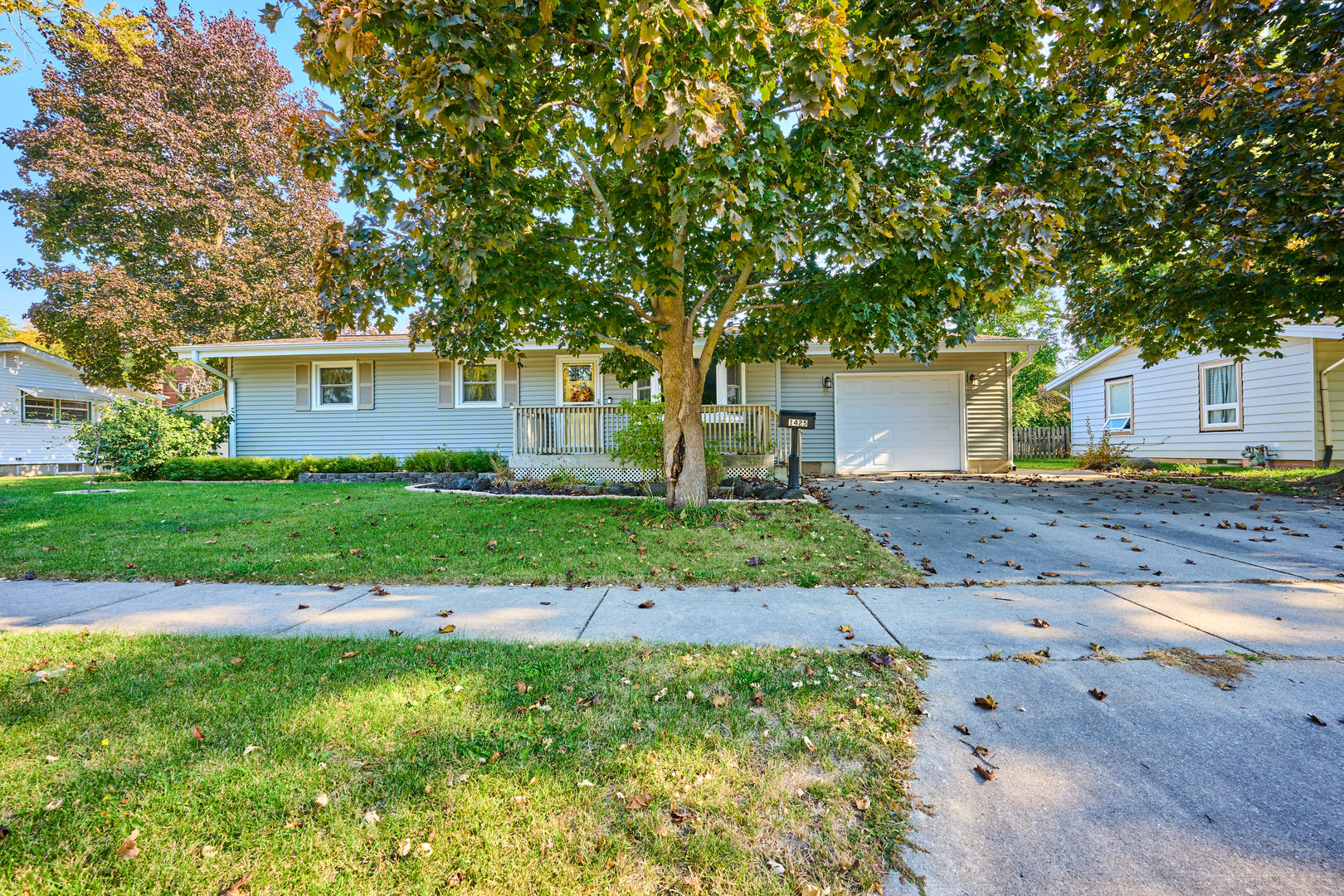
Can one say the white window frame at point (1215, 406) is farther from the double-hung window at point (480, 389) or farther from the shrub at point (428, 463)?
the shrub at point (428, 463)

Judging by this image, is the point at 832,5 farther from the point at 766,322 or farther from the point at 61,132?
the point at 61,132

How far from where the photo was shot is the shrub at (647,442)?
30.9 ft

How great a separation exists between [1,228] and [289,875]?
32891 millimetres

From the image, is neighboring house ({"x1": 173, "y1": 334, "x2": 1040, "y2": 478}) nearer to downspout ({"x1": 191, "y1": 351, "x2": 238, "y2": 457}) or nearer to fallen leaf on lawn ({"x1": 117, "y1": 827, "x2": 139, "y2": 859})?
downspout ({"x1": 191, "y1": 351, "x2": 238, "y2": 457})

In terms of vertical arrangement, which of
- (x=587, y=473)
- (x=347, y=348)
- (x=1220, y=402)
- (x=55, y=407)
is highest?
(x=347, y=348)

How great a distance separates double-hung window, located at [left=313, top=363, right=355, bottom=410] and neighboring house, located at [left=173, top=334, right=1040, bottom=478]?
27 mm

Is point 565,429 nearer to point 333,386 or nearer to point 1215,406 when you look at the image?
point 333,386

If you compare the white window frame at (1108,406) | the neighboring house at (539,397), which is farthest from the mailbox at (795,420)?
the white window frame at (1108,406)

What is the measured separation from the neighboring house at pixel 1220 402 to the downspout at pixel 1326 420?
0.06ft

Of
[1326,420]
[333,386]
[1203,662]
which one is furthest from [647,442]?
[1326,420]

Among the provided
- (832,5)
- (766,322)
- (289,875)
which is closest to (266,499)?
(766,322)

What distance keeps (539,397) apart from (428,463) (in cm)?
301

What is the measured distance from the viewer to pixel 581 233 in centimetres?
584

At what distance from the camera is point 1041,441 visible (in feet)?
71.6
